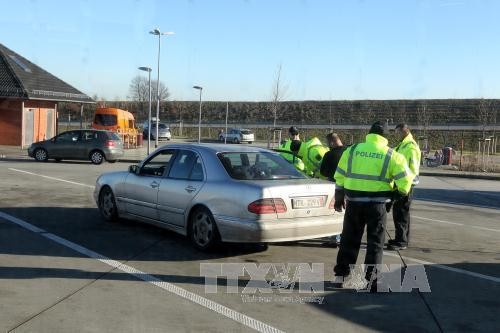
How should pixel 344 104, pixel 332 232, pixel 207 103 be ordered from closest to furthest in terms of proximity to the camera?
pixel 332 232
pixel 344 104
pixel 207 103

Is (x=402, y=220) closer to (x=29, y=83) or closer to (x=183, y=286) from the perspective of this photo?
(x=183, y=286)

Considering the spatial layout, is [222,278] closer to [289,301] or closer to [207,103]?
[289,301]

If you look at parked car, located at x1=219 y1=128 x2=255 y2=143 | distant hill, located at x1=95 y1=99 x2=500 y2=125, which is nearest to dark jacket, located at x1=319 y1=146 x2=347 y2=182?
parked car, located at x1=219 y1=128 x2=255 y2=143

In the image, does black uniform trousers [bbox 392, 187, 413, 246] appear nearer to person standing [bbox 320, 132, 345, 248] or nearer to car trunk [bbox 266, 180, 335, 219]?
person standing [bbox 320, 132, 345, 248]

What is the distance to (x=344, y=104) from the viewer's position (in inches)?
2862

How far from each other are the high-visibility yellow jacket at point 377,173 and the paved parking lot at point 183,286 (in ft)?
3.33

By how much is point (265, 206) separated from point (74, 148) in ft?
60.9

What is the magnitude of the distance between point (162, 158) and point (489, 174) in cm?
2068

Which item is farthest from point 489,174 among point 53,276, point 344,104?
point 344,104

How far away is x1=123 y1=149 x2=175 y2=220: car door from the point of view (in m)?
8.06

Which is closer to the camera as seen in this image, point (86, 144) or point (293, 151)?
point (293, 151)

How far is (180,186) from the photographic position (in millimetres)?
7547

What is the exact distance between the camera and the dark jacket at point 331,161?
26.7 ft

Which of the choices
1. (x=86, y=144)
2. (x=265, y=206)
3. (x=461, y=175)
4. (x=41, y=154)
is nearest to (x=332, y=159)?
(x=265, y=206)
